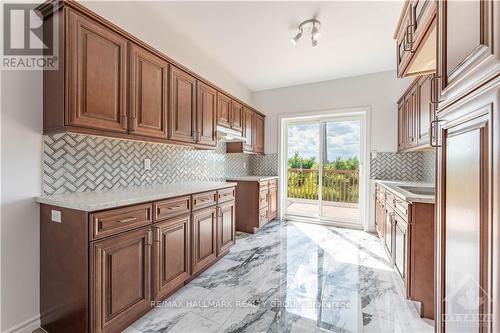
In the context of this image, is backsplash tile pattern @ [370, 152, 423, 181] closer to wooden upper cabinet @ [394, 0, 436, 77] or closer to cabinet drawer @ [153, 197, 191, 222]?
wooden upper cabinet @ [394, 0, 436, 77]

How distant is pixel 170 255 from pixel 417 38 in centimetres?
235

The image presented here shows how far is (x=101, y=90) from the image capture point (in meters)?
1.64

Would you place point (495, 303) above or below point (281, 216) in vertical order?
above

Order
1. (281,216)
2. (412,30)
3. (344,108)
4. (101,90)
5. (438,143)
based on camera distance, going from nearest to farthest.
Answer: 1. (438,143)
2. (412,30)
3. (101,90)
4. (344,108)
5. (281,216)

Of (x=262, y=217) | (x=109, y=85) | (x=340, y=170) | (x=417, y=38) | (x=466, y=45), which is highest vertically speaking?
(x=417, y=38)

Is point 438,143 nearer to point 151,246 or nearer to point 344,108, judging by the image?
point 151,246

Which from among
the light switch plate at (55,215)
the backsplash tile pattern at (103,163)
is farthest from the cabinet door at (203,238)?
the light switch plate at (55,215)

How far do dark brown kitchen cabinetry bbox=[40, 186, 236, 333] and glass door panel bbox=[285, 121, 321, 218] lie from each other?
3.17 meters

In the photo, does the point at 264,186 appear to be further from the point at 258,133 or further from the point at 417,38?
the point at 417,38

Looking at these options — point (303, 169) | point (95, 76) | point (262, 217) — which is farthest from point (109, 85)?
point (303, 169)

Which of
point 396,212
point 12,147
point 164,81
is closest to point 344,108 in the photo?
point 396,212

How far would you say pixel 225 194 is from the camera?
279 centimetres

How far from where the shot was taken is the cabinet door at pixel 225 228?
8.70ft

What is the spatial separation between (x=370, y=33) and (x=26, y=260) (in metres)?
4.04
